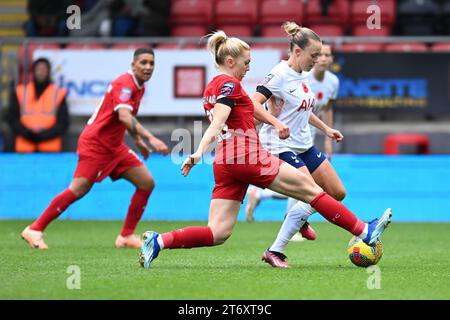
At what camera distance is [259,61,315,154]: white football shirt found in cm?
914

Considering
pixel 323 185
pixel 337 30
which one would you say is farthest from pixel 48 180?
pixel 323 185

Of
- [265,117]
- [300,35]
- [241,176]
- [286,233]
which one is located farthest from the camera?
[286,233]

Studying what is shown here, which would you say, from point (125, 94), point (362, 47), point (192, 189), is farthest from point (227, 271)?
point (362, 47)

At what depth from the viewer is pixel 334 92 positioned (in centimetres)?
1252

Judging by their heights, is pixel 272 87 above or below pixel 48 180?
above

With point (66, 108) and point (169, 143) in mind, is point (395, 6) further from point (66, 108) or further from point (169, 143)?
point (66, 108)

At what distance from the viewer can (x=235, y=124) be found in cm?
833

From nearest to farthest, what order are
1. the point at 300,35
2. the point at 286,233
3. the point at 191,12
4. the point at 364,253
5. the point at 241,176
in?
the point at 241,176
the point at 364,253
the point at 300,35
the point at 286,233
the point at 191,12

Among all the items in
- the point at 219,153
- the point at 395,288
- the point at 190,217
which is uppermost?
the point at 219,153

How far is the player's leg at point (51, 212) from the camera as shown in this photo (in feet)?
35.9

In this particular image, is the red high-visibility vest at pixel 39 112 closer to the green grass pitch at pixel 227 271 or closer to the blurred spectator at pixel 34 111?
the blurred spectator at pixel 34 111

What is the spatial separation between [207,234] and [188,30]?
33.0ft

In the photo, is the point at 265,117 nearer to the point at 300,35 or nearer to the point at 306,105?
the point at 300,35

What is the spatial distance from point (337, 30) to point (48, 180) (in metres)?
5.11
